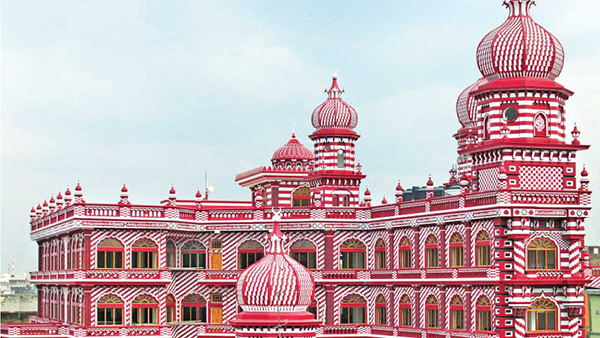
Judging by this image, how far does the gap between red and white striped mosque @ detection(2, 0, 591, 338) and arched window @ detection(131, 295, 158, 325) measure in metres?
0.08

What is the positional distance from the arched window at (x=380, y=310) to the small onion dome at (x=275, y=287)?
63.0ft

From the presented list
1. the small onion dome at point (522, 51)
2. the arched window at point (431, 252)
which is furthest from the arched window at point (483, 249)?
the small onion dome at point (522, 51)

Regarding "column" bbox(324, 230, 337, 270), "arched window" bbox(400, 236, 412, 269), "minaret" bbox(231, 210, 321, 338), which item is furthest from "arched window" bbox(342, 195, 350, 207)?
"minaret" bbox(231, 210, 321, 338)

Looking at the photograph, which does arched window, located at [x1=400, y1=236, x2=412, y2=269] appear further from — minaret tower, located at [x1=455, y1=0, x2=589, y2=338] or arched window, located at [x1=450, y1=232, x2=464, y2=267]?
minaret tower, located at [x1=455, y1=0, x2=589, y2=338]

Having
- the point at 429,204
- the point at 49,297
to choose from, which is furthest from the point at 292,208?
the point at 49,297

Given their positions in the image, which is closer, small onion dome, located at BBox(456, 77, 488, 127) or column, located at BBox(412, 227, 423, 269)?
column, located at BBox(412, 227, 423, 269)

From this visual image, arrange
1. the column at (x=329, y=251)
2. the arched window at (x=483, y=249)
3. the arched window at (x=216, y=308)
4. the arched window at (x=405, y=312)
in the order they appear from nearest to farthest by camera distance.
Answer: the arched window at (x=483, y=249), the arched window at (x=405, y=312), the column at (x=329, y=251), the arched window at (x=216, y=308)

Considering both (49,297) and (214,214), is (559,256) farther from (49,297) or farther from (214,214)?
(49,297)

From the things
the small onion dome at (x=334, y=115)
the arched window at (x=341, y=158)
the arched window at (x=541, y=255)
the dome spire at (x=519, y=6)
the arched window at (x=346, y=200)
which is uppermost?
the dome spire at (x=519, y=6)

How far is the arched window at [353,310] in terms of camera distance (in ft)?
277

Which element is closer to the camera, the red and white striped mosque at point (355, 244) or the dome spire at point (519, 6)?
the red and white striped mosque at point (355, 244)

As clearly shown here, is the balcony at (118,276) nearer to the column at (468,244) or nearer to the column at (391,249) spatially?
the column at (391,249)

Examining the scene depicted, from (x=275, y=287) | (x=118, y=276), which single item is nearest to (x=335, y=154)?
(x=118, y=276)

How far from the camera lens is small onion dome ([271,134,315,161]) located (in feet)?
311
